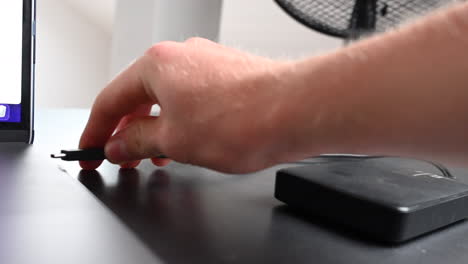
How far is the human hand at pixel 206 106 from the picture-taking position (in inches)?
10.0

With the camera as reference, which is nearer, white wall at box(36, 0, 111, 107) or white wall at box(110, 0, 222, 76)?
white wall at box(110, 0, 222, 76)

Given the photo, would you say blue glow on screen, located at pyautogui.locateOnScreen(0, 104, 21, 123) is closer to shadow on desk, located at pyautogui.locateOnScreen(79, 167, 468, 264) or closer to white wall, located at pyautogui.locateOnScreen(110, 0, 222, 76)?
shadow on desk, located at pyautogui.locateOnScreen(79, 167, 468, 264)

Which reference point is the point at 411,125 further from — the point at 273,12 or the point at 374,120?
the point at 273,12

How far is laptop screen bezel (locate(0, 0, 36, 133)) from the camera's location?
18.2 inches

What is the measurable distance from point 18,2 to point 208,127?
313 mm

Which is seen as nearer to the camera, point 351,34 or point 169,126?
point 169,126

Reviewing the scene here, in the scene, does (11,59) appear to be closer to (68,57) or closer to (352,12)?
(352,12)

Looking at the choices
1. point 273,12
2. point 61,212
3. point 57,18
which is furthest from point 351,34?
point 57,18

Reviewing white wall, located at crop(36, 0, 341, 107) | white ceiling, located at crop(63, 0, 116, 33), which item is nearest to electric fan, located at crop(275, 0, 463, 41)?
white wall, located at crop(36, 0, 341, 107)

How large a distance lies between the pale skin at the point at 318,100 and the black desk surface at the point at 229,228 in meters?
0.04

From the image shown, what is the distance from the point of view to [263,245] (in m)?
0.25

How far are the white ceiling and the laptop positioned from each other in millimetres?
1270

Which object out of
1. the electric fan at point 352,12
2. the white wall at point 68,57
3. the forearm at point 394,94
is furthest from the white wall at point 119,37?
the forearm at point 394,94

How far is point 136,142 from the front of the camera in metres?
0.36
